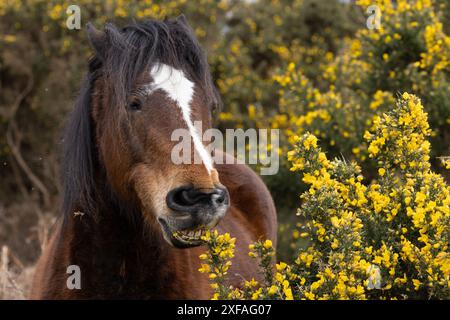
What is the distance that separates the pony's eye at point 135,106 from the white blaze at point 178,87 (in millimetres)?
89

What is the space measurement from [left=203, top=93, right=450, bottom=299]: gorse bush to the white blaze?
0.46 metres

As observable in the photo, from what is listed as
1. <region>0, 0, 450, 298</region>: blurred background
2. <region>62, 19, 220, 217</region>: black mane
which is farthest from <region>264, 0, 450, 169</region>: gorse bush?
<region>62, 19, 220, 217</region>: black mane

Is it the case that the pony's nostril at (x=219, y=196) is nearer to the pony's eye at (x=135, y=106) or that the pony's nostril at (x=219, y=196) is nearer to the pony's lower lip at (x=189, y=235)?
the pony's lower lip at (x=189, y=235)

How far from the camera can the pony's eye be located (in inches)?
123

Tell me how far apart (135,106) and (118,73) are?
0.20 meters

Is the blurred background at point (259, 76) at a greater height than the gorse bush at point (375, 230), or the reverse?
the blurred background at point (259, 76)

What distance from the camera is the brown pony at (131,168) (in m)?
3.04

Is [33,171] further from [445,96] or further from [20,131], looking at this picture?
[445,96]

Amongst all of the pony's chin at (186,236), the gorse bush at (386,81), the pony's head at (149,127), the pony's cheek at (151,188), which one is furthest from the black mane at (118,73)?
the gorse bush at (386,81)

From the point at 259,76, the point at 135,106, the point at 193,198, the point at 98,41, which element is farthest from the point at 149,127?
the point at 259,76
